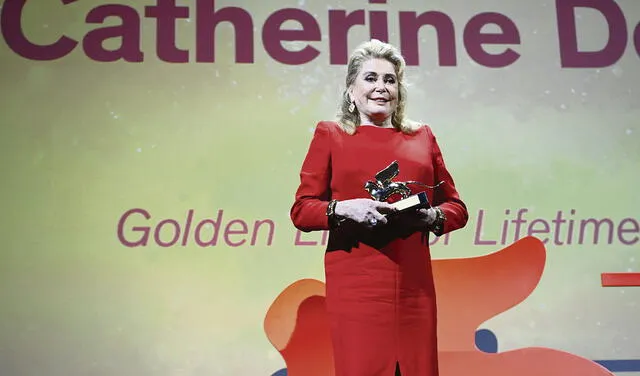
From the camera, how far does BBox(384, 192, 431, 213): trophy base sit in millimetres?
1705

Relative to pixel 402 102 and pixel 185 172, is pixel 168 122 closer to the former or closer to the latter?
pixel 185 172

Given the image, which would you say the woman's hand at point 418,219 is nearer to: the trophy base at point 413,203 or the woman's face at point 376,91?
the trophy base at point 413,203

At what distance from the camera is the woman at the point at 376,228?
1.74m

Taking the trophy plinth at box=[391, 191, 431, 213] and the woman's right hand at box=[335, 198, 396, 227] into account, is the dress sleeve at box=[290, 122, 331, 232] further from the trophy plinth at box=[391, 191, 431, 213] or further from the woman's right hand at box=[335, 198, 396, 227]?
the trophy plinth at box=[391, 191, 431, 213]

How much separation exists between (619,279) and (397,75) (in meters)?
1.94

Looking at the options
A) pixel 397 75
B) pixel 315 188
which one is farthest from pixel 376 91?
pixel 315 188

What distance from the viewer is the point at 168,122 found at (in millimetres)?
3297

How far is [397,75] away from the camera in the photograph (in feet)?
6.55

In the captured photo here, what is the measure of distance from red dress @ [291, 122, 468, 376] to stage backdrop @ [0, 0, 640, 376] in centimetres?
140

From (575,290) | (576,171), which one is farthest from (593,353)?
(576,171)

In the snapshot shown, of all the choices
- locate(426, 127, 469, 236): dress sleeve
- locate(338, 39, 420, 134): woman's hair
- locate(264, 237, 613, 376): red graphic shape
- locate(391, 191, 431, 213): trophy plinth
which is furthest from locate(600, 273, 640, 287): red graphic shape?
locate(391, 191, 431, 213): trophy plinth

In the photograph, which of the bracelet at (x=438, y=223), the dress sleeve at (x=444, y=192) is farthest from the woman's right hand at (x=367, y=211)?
the dress sleeve at (x=444, y=192)

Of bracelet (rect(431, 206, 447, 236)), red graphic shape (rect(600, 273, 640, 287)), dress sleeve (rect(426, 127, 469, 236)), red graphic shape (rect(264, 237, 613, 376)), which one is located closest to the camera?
bracelet (rect(431, 206, 447, 236))

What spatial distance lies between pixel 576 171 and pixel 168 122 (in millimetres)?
1957
